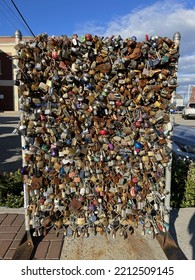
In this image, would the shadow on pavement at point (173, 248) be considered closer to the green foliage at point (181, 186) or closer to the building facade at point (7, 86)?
the green foliage at point (181, 186)

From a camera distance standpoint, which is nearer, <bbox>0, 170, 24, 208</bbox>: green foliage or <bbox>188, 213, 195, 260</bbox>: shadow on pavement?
<bbox>188, 213, 195, 260</bbox>: shadow on pavement

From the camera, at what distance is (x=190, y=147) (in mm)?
4250

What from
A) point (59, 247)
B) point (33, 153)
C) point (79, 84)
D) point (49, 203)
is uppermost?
point (79, 84)

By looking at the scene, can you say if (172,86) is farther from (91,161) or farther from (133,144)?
(91,161)

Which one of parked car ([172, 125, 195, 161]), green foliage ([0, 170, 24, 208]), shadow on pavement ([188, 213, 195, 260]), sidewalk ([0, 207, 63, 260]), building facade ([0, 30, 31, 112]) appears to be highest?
building facade ([0, 30, 31, 112])

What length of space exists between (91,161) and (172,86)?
3.71ft

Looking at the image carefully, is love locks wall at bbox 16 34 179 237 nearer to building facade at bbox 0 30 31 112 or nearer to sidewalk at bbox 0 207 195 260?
sidewalk at bbox 0 207 195 260

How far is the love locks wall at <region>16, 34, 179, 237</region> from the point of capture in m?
2.22

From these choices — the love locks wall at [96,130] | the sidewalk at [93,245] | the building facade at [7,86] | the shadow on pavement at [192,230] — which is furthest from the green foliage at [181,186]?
the building facade at [7,86]

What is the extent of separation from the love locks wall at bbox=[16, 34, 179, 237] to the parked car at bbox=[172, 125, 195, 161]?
5.51ft

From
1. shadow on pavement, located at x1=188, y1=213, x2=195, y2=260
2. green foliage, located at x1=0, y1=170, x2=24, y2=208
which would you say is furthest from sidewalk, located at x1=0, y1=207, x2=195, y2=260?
green foliage, located at x1=0, y1=170, x2=24, y2=208

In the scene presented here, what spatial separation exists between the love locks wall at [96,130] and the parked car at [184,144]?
1679 mm

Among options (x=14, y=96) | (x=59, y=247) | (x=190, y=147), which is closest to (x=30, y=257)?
(x=59, y=247)

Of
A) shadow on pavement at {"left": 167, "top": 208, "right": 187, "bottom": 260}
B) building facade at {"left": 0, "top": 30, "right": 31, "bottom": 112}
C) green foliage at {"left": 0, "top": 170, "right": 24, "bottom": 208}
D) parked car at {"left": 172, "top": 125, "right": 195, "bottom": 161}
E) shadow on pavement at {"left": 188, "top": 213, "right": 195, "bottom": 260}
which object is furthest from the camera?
building facade at {"left": 0, "top": 30, "right": 31, "bottom": 112}
